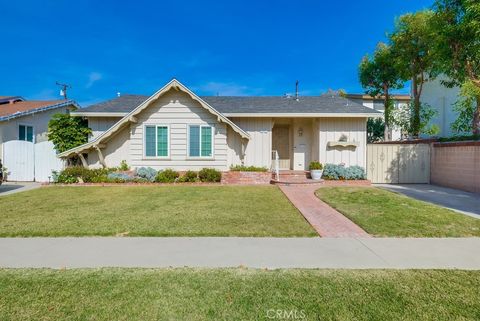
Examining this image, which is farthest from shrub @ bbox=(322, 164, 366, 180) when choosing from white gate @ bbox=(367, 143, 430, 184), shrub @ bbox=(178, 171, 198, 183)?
shrub @ bbox=(178, 171, 198, 183)

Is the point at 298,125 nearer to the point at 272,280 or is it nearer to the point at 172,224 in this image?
the point at 172,224

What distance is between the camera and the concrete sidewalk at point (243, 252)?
391cm

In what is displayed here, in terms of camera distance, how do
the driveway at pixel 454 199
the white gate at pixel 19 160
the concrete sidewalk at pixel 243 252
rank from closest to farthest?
the concrete sidewalk at pixel 243 252, the driveway at pixel 454 199, the white gate at pixel 19 160

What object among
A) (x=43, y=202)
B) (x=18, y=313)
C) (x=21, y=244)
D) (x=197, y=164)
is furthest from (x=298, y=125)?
(x=18, y=313)

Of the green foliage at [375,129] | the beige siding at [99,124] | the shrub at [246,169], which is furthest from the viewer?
the green foliage at [375,129]

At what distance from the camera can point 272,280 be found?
11.1 ft

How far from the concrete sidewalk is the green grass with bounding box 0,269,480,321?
26cm

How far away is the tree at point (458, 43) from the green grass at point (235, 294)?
10.3 metres

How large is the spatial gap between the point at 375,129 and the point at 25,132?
31.8 meters

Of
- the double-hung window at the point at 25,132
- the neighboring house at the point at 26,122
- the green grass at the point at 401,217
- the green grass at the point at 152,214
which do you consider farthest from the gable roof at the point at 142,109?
the green grass at the point at 401,217

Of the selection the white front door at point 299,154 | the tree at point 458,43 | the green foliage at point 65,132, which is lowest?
the white front door at point 299,154

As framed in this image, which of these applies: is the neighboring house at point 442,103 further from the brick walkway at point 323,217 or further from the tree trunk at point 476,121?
the brick walkway at point 323,217

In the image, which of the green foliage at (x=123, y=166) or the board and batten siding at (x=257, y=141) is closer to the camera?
the green foliage at (x=123, y=166)

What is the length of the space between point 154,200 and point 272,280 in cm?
634
